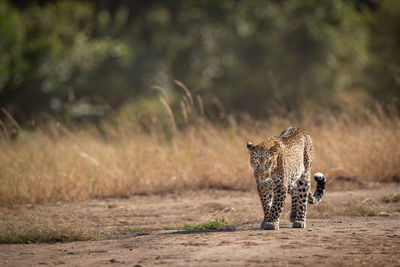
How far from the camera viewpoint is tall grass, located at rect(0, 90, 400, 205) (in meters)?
11.8

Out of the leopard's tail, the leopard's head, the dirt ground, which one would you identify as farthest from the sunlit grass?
the leopard's tail

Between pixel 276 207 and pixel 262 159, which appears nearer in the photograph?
pixel 262 159

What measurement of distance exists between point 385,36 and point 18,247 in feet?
72.2

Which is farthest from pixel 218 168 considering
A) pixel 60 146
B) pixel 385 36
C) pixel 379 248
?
pixel 385 36

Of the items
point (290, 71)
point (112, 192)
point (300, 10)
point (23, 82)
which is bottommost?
point (112, 192)

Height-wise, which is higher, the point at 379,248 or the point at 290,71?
the point at 290,71

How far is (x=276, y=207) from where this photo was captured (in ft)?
24.0

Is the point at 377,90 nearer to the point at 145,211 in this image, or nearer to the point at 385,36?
the point at 385,36

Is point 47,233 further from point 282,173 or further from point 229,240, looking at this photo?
point 282,173

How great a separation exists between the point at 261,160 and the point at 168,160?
562cm

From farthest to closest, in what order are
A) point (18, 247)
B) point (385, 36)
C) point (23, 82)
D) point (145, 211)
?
point (385, 36), point (23, 82), point (145, 211), point (18, 247)

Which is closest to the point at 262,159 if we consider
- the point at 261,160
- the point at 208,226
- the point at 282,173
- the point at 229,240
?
the point at 261,160

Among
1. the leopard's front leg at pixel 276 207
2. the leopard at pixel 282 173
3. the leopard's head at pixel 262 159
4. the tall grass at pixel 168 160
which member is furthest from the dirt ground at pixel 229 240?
the tall grass at pixel 168 160

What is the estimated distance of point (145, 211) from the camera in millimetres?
10281
